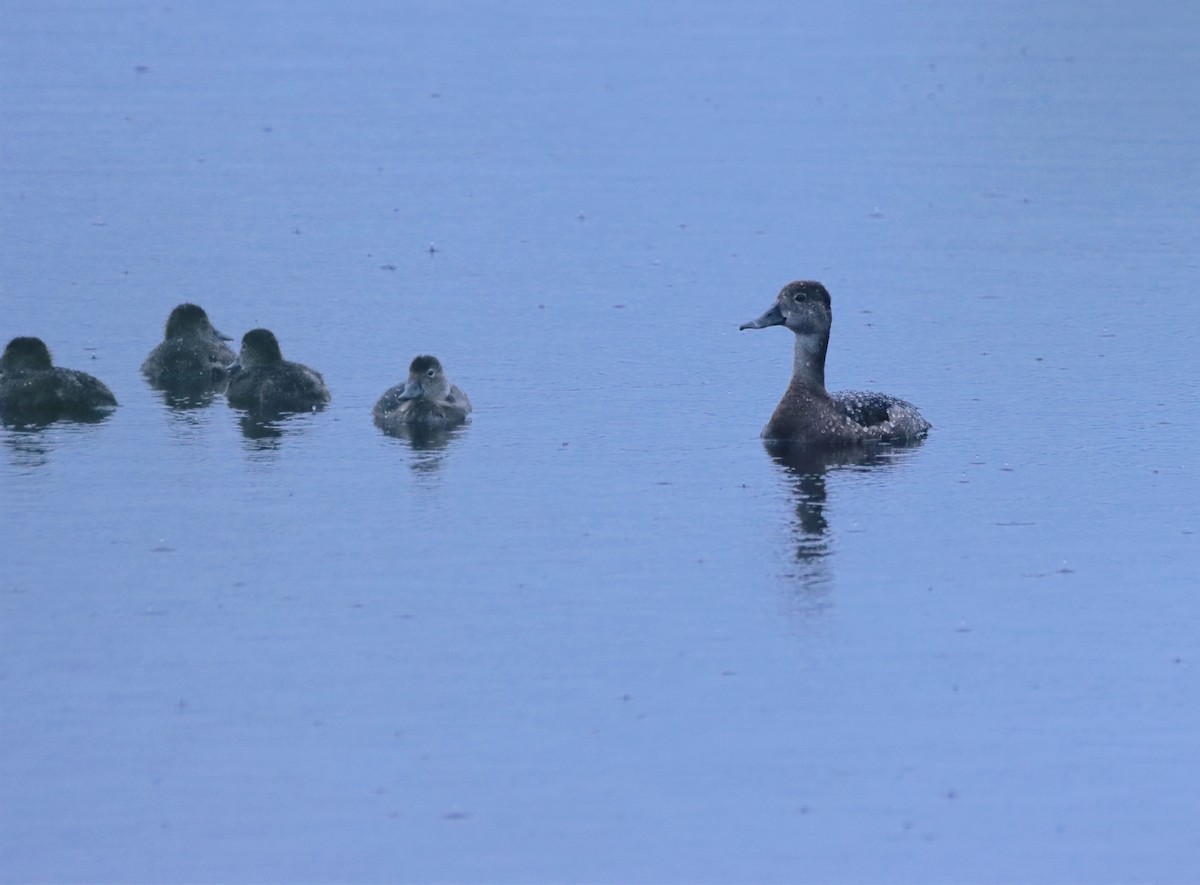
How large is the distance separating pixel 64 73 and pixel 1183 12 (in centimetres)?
2189

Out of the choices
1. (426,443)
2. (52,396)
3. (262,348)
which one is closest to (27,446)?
(52,396)

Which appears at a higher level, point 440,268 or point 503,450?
point 440,268

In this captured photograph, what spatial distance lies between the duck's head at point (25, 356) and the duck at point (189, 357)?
968 mm

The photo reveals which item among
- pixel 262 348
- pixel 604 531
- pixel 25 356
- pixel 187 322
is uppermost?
pixel 187 322

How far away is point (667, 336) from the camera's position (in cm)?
1688

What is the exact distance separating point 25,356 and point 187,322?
4.93 feet

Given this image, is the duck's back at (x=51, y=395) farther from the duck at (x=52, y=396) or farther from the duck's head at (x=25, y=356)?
the duck's head at (x=25, y=356)

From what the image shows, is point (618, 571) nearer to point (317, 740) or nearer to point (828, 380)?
point (317, 740)

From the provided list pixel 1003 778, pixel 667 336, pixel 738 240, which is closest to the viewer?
pixel 1003 778

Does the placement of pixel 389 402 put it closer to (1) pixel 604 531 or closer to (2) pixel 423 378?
(2) pixel 423 378

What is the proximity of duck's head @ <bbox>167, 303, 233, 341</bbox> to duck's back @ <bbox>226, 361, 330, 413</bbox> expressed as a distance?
42.5 inches

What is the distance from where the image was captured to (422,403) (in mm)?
13945

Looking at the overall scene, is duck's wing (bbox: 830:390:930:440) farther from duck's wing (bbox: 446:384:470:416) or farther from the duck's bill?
duck's wing (bbox: 446:384:470:416)

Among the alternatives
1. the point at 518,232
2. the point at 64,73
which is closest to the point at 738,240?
the point at 518,232
